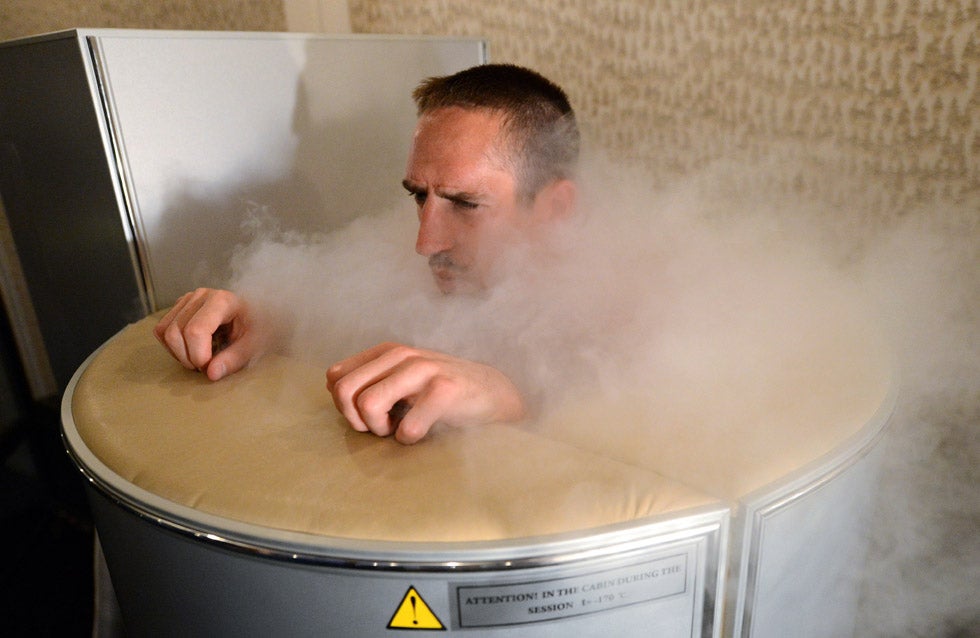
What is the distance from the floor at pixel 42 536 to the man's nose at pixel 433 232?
1288mm

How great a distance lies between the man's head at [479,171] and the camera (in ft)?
3.57

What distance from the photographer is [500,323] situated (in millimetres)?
962

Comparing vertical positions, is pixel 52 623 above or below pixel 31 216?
below

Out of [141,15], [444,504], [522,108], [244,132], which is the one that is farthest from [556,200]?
[141,15]

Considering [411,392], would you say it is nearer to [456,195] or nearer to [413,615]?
[413,615]

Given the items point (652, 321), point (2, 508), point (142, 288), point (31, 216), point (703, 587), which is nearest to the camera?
point (703, 587)

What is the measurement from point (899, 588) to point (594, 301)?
75 cm

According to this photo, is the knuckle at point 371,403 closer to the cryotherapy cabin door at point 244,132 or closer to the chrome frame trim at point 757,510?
the chrome frame trim at point 757,510

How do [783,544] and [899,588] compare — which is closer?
[783,544]

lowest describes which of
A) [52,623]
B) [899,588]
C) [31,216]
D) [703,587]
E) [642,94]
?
[52,623]

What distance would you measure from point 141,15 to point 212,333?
1.50 m

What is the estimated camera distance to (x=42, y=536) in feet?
6.54

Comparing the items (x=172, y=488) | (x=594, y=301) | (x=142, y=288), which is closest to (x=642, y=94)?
(x=594, y=301)

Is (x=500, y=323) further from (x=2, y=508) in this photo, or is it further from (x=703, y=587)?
(x=2, y=508)
